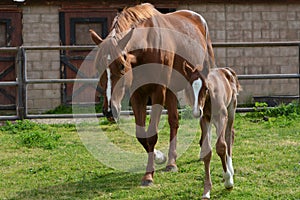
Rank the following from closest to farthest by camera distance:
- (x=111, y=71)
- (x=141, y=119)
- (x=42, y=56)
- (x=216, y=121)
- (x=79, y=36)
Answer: (x=111, y=71) → (x=216, y=121) → (x=141, y=119) → (x=42, y=56) → (x=79, y=36)

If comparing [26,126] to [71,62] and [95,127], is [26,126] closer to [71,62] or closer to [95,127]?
[95,127]

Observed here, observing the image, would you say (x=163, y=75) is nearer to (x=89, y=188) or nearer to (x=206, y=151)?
(x=206, y=151)

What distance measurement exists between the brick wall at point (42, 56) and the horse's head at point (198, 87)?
7971mm

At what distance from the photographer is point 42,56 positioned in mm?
11758

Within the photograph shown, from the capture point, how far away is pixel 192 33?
242 inches

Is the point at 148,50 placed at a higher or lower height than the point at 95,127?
higher

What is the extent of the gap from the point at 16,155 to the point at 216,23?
7.16 meters

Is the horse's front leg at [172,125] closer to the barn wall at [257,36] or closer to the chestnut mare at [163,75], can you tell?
the chestnut mare at [163,75]

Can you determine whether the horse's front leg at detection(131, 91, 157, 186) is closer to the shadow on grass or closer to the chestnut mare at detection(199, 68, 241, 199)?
the shadow on grass

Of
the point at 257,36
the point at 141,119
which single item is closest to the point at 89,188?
the point at 141,119

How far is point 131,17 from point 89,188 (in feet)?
5.49

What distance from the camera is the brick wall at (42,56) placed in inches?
461

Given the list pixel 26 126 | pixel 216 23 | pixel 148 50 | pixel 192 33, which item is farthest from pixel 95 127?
pixel 216 23

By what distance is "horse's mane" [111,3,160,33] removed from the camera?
471 centimetres
